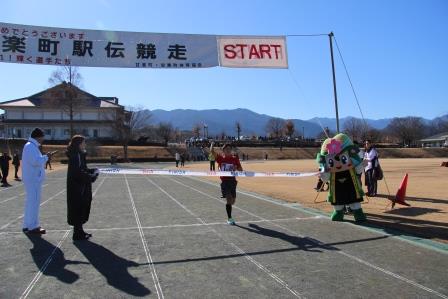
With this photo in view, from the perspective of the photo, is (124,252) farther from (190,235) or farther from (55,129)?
(55,129)

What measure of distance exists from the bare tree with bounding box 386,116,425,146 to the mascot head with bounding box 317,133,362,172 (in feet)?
418

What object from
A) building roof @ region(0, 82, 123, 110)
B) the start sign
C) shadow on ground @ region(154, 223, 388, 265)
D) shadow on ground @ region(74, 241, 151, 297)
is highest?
building roof @ region(0, 82, 123, 110)

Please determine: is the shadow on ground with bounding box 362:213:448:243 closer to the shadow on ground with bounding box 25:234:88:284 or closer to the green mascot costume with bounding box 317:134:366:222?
the green mascot costume with bounding box 317:134:366:222

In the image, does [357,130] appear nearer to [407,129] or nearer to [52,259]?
[407,129]

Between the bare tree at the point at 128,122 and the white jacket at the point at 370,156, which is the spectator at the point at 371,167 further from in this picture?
the bare tree at the point at 128,122

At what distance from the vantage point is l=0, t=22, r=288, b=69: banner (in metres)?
11.1

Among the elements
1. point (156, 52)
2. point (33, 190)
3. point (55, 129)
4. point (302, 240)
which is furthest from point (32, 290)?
point (55, 129)

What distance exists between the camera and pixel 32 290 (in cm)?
548

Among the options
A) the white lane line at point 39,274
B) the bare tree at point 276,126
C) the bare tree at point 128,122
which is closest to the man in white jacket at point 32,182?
the white lane line at point 39,274

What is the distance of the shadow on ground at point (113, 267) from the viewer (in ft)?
18.2

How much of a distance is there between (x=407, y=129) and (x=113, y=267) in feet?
455

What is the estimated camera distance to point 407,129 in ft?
441

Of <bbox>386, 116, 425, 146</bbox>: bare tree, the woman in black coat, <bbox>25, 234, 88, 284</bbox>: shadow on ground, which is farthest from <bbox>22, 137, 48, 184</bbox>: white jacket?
<bbox>386, 116, 425, 146</bbox>: bare tree

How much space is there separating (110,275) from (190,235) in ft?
9.12
